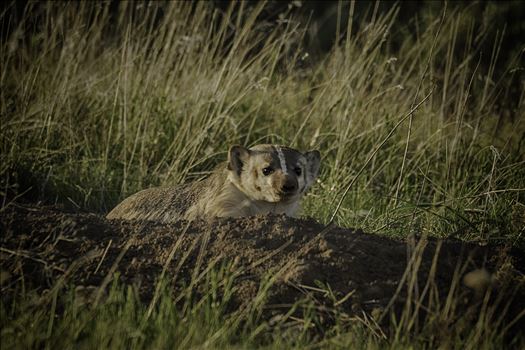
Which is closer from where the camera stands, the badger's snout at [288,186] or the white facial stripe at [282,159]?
the badger's snout at [288,186]

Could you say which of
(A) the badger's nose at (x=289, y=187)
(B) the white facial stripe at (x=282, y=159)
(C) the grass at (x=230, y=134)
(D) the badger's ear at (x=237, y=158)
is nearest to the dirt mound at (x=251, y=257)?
(A) the badger's nose at (x=289, y=187)

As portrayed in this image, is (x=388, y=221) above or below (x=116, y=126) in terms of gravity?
above

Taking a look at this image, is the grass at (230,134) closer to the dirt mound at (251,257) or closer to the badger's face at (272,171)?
the badger's face at (272,171)

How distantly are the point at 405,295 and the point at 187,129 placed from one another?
319cm

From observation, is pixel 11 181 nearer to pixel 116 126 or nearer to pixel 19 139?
pixel 19 139

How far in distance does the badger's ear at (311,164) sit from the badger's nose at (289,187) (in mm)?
409

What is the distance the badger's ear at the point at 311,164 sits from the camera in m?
4.84

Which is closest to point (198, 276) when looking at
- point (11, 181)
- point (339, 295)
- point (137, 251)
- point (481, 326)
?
point (137, 251)

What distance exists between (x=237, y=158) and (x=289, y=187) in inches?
21.4

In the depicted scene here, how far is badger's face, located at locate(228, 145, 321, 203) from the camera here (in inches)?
175

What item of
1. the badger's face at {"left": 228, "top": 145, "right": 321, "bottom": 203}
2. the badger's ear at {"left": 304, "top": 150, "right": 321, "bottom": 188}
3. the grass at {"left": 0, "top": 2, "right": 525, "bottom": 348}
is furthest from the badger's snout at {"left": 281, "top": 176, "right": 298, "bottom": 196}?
the grass at {"left": 0, "top": 2, "right": 525, "bottom": 348}

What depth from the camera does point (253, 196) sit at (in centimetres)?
471

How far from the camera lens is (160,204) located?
4.80 meters


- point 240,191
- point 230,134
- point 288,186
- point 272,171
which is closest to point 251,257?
point 288,186
